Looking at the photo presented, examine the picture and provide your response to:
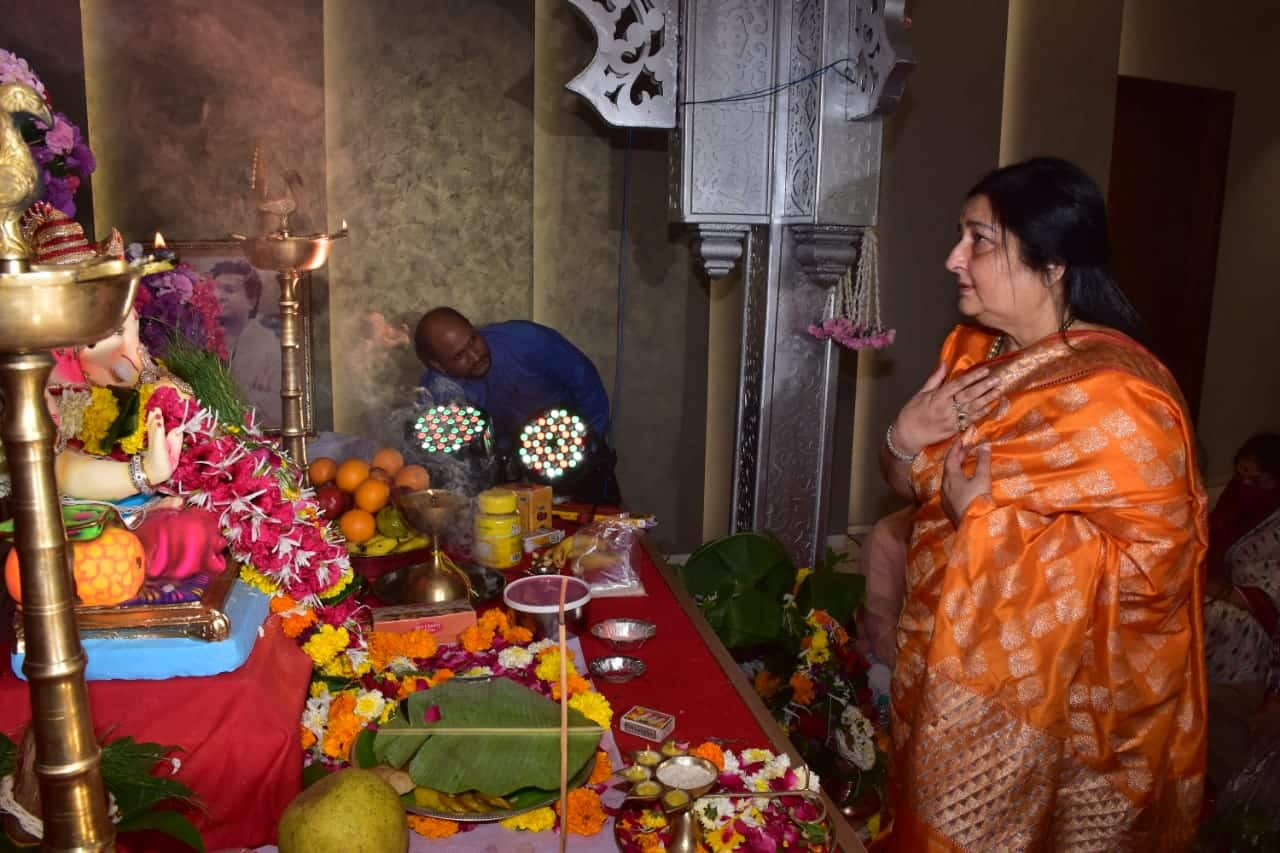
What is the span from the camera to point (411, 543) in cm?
254

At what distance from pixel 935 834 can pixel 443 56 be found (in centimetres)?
349

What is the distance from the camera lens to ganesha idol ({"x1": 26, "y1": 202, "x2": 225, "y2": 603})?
1643 mm

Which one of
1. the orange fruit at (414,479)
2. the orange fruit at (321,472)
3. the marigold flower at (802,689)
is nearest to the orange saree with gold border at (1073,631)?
the marigold flower at (802,689)

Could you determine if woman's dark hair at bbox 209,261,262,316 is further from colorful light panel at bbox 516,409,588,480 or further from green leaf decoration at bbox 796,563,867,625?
green leaf decoration at bbox 796,563,867,625

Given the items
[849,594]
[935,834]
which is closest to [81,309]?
[935,834]

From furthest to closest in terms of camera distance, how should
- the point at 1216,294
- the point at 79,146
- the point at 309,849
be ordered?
the point at 1216,294 → the point at 79,146 → the point at 309,849

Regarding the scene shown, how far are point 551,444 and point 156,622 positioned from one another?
1.54m

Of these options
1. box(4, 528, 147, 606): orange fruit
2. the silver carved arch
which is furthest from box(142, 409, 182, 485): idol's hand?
the silver carved arch

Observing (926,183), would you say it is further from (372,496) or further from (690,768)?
(690,768)

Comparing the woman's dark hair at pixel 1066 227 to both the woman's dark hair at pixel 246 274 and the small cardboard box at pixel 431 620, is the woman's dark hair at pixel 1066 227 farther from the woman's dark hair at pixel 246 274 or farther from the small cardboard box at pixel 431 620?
the woman's dark hair at pixel 246 274

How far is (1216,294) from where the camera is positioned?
223 inches

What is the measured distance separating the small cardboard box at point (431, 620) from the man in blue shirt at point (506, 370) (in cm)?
156

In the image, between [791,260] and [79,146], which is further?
[791,260]

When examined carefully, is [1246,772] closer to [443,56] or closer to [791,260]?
[791,260]
